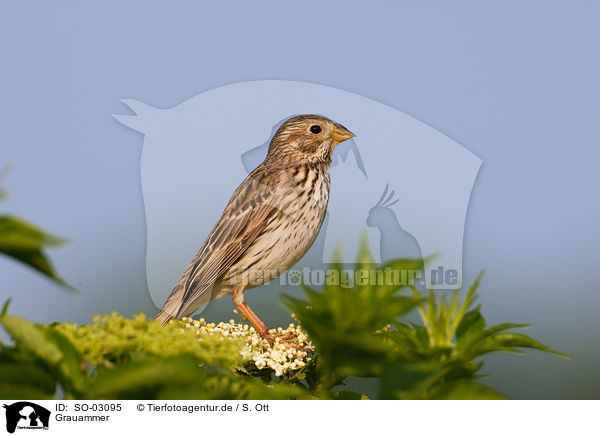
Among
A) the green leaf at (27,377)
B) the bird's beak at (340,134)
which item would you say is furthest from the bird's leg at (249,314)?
the green leaf at (27,377)

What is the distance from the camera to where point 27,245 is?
1213mm

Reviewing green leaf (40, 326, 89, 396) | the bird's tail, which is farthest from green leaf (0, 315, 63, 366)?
the bird's tail

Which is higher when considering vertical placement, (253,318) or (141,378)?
(253,318)

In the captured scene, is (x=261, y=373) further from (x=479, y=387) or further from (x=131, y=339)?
(x=479, y=387)

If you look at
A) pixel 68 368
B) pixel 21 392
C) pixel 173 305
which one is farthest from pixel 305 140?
pixel 21 392

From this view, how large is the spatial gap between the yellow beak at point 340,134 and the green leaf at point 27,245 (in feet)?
11.6

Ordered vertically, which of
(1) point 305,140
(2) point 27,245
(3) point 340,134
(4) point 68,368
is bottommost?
(4) point 68,368

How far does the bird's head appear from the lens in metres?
4.95

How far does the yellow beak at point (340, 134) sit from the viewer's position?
464 cm

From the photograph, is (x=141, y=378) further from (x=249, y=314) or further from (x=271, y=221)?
(x=271, y=221)
